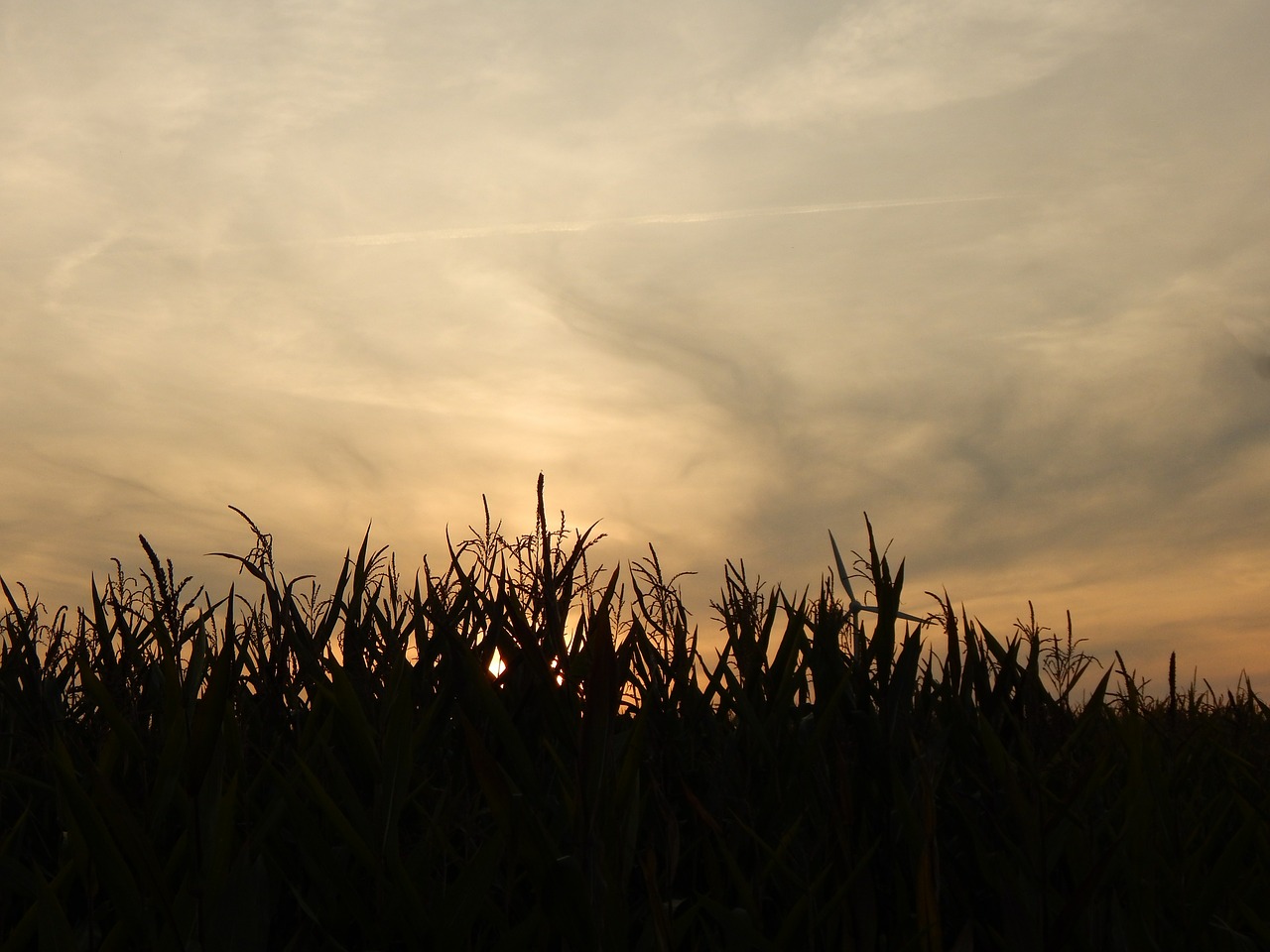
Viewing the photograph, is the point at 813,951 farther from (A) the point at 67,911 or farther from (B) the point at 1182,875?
(A) the point at 67,911

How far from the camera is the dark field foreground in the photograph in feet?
5.80

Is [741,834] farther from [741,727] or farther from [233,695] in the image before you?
[233,695]

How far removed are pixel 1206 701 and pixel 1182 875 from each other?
4485 mm

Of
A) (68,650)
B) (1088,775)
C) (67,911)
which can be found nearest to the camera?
(67,911)

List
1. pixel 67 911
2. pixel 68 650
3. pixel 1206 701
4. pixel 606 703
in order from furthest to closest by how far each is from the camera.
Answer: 1. pixel 1206 701
2. pixel 68 650
3. pixel 67 911
4. pixel 606 703

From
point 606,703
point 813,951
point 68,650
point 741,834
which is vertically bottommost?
point 813,951

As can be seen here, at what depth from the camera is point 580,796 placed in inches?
56.7

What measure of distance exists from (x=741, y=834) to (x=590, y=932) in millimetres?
668

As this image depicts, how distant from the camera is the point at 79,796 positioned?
1747mm

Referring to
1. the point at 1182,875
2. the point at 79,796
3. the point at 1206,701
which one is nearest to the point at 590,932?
the point at 79,796

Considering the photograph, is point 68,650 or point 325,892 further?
point 68,650

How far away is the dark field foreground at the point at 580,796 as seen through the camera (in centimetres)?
177

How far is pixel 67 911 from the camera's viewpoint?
2162mm

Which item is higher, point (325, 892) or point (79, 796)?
point (79, 796)
